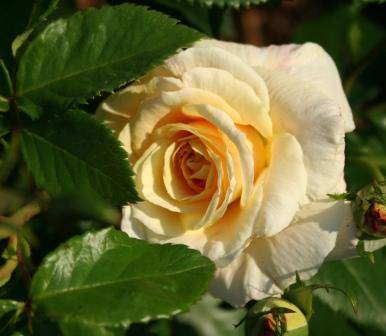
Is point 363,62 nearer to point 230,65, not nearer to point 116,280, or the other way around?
point 230,65

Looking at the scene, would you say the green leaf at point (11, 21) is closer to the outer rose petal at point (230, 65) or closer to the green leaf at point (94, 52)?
the green leaf at point (94, 52)

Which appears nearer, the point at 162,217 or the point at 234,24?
the point at 162,217

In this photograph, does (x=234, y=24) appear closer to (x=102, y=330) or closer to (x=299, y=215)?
(x=299, y=215)

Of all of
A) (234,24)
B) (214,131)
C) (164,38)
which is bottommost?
(234,24)

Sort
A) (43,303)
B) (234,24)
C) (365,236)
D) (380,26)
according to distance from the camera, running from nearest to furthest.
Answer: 1. (43,303)
2. (365,236)
3. (380,26)
4. (234,24)

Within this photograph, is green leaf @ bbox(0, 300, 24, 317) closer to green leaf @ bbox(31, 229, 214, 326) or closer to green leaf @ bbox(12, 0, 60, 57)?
green leaf @ bbox(31, 229, 214, 326)

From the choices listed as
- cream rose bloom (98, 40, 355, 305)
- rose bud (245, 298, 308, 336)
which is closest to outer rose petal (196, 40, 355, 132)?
cream rose bloom (98, 40, 355, 305)

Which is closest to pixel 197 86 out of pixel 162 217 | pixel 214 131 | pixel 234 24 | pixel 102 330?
pixel 214 131
